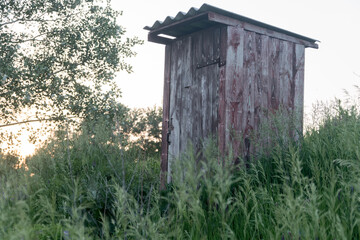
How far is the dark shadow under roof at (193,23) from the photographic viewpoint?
5.83 metres

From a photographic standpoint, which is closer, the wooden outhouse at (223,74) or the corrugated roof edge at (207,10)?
the corrugated roof edge at (207,10)

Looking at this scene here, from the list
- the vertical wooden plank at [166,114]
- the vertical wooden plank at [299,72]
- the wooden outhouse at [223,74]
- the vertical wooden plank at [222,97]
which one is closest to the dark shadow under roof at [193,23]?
the wooden outhouse at [223,74]

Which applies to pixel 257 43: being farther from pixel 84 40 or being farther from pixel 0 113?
pixel 0 113

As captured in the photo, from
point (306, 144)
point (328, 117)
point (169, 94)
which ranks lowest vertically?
point (306, 144)

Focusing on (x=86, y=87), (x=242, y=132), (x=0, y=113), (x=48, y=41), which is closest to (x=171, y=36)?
(x=242, y=132)

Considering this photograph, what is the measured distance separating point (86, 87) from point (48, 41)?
6.23 ft

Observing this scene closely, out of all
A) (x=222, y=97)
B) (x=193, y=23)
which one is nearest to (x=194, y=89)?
(x=222, y=97)

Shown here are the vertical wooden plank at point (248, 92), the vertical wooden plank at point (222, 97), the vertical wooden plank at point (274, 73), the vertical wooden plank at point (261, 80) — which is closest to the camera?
the vertical wooden plank at point (222, 97)

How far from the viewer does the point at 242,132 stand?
6098 mm

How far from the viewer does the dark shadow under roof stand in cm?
583

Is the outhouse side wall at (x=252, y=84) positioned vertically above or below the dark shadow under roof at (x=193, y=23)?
below

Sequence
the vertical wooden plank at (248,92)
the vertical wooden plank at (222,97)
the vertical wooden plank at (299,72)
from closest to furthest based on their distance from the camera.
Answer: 1. the vertical wooden plank at (222,97)
2. the vertical wooden plank at (248,92)
3. the vertical wooden plank at (299,72)

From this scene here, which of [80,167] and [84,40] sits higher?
[84,40]

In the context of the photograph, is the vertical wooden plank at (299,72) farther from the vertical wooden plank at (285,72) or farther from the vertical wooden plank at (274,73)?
the vertical wooden plank at (274,73)
